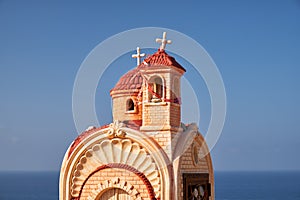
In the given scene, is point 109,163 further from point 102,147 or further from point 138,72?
point 138,72

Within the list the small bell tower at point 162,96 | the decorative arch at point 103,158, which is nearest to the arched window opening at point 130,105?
the small bell tower at point 162,96

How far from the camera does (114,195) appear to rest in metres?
19.2

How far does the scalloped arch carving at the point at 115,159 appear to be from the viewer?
18797 mm

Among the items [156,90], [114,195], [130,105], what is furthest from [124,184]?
[156,90]

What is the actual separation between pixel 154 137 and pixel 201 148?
7.31 feet

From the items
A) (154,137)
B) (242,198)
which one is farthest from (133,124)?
(242,198)

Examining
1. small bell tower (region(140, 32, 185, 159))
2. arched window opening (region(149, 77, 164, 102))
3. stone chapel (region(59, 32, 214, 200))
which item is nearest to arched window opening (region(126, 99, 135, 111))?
stone chapel (region(59, 32, 214, 200))

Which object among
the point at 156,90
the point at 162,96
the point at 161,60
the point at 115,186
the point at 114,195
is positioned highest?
the point at 161,60

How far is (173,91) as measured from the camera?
19.7m

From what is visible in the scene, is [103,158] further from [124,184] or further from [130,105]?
[130,105]

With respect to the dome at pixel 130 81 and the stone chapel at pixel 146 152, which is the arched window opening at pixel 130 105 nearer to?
the stone chapel at pixel 146 152

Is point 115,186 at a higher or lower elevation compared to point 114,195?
higher

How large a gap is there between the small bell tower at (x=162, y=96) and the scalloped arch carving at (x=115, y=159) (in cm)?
69

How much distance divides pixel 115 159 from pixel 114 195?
3.65ft
